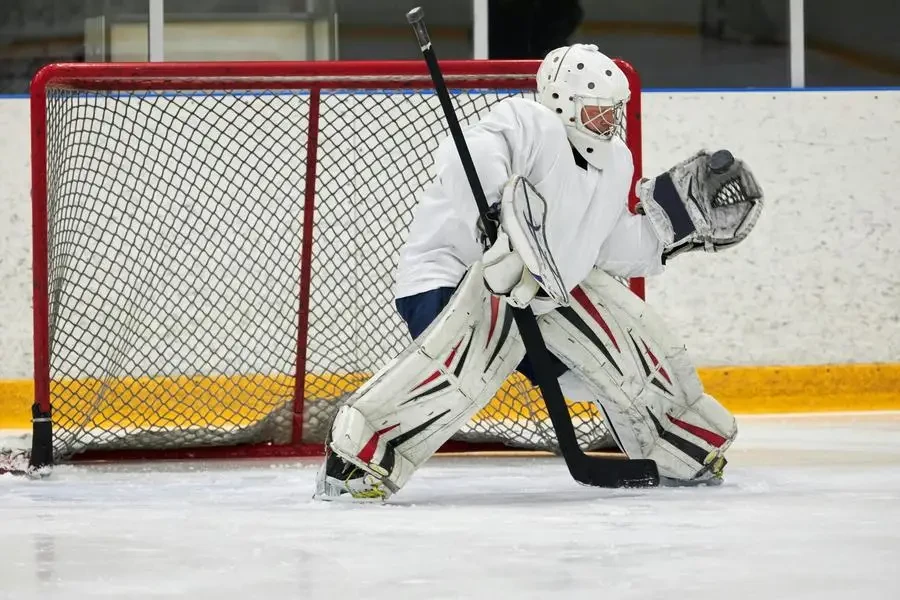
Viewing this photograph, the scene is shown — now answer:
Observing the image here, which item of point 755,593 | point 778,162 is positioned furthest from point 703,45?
point 755,593

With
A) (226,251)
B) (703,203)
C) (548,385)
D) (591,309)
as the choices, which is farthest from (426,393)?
(226,251)

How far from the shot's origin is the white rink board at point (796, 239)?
546cm

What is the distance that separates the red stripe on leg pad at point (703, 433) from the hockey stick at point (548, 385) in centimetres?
10

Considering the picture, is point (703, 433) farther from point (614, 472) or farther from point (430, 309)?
point (430, 309)

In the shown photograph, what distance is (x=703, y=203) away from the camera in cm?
333

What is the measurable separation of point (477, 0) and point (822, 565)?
13.1ft

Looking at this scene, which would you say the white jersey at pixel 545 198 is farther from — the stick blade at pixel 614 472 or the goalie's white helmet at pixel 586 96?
the stick blade at pixel 614 472

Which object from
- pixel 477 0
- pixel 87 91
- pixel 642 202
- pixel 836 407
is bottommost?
pixel 836 407

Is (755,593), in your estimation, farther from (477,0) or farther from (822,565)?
(477,0)

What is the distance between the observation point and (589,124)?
131 inches

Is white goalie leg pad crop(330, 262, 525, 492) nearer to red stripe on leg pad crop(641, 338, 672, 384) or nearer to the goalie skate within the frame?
the goalie skate

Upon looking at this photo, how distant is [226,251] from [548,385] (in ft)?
5.87

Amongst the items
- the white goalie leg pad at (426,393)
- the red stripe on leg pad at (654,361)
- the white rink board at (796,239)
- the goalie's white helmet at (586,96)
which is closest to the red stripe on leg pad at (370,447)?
the white goalie leg pad at (426,393)

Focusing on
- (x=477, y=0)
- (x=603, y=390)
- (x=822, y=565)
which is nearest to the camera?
(x=822, y=565)
